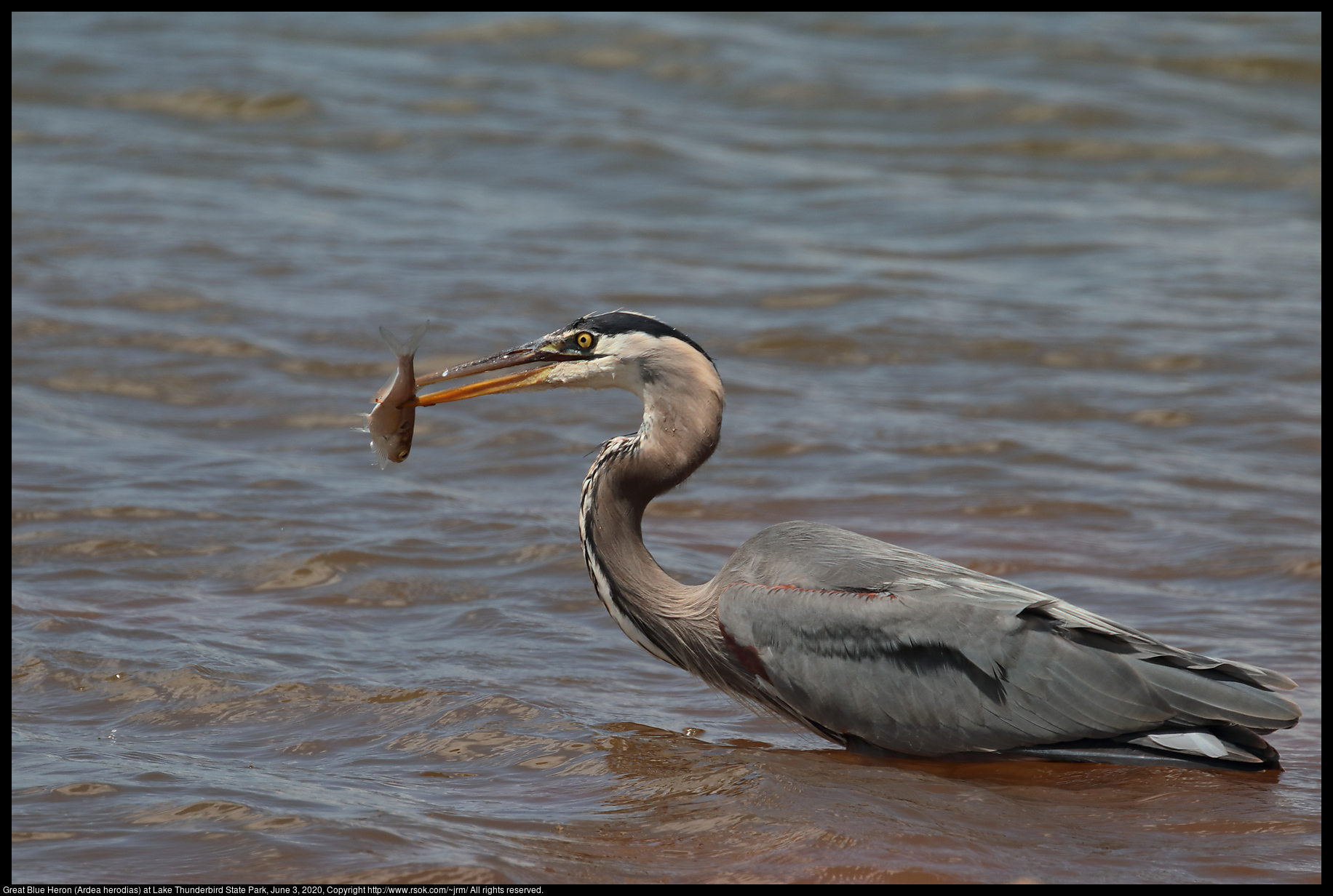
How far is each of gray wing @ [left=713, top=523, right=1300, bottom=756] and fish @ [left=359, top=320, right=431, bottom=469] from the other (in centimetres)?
150

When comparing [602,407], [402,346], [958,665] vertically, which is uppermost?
[402,346]

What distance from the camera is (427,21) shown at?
20.7m

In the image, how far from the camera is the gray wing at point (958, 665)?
18.4 ft

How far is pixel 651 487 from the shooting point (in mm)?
6383

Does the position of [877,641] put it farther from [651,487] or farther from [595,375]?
[595,375]

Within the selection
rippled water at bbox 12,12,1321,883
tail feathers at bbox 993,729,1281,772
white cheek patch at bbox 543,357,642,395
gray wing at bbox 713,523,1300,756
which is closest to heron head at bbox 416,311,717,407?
white cheek patch at bbox 543,357,642,395

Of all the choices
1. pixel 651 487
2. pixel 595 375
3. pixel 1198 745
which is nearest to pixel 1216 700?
pixel 1198 745

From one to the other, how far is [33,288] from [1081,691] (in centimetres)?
905

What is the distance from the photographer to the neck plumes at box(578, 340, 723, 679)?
6301 mm

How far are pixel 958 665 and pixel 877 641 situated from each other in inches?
12.0

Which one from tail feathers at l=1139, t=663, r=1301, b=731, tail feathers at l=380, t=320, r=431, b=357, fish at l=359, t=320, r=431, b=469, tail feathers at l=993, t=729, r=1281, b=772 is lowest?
tail feathers at l=993, t=729, r=1281, b=772

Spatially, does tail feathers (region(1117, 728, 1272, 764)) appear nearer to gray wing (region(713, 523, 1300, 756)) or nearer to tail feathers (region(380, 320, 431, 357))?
gray wing (region(713, 523, 1300, 756))

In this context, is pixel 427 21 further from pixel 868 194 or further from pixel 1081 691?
pixel 1081 691

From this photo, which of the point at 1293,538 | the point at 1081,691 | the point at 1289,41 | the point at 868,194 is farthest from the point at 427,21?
the point at 1081,691
